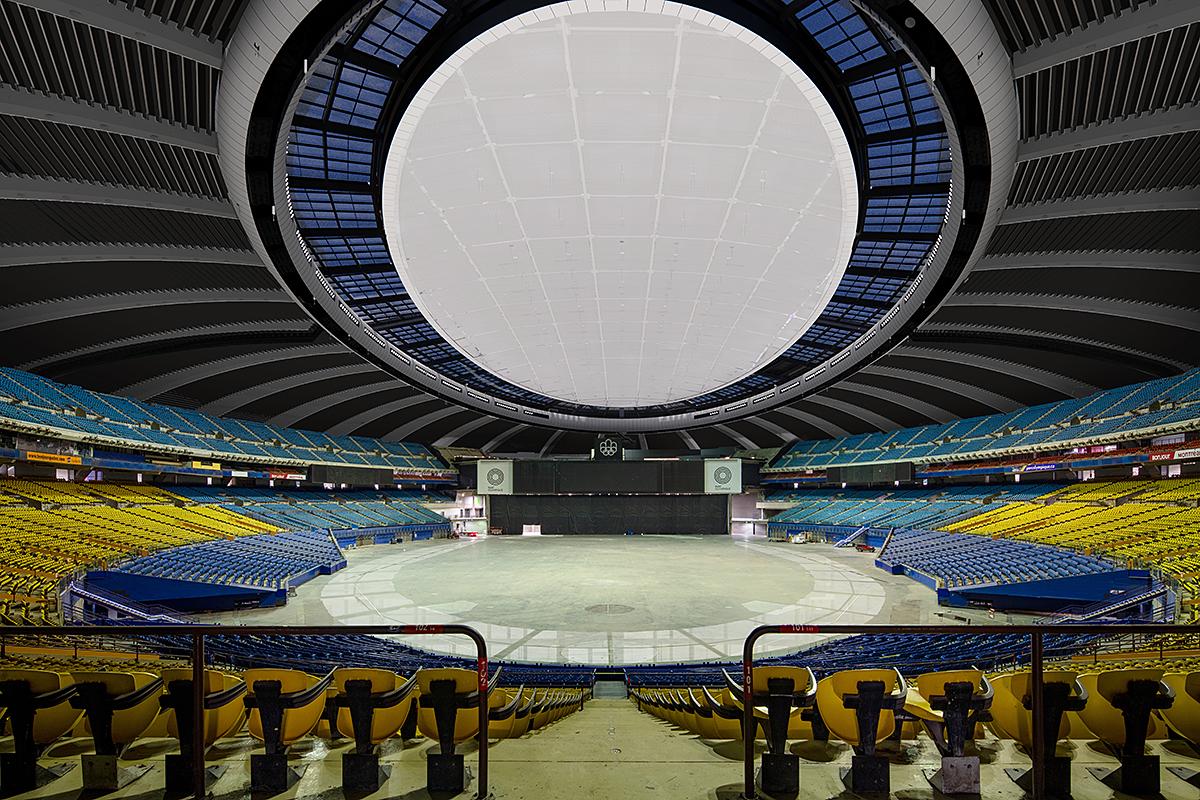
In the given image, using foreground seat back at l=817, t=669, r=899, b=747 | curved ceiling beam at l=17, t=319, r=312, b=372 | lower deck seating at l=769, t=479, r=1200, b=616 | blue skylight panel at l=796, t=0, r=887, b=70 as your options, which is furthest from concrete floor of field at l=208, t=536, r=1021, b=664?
blue skylight panel at l=796, t=0, r=887, b=70

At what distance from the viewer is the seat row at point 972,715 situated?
420 centimetres

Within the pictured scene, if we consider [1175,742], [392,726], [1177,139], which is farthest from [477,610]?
[1177,139]

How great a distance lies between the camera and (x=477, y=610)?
23.6 m

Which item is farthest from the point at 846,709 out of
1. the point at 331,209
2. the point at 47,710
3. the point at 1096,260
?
the point at 1096,260

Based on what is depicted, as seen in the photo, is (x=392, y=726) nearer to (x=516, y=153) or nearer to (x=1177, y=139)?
(x=516, y=153)

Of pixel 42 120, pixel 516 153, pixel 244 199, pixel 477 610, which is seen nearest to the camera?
pixel 42 120

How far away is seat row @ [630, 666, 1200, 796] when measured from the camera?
4.20m

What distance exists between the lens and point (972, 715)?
14.7 ft

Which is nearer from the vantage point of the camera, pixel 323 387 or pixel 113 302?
pixel 113 302

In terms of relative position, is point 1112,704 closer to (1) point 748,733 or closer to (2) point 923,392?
(1) point 748,733

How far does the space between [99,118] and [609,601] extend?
2124 centimetres

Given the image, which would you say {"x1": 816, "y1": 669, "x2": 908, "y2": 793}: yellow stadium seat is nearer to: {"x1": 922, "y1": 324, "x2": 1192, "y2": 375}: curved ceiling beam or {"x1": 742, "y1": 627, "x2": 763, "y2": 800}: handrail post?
{"x1": 742, "y1": 627, "x2": 763, "y2": 800}: handrail post

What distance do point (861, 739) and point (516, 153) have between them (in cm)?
2010

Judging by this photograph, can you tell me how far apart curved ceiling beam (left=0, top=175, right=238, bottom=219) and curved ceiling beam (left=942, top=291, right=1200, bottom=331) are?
28.9 meters
